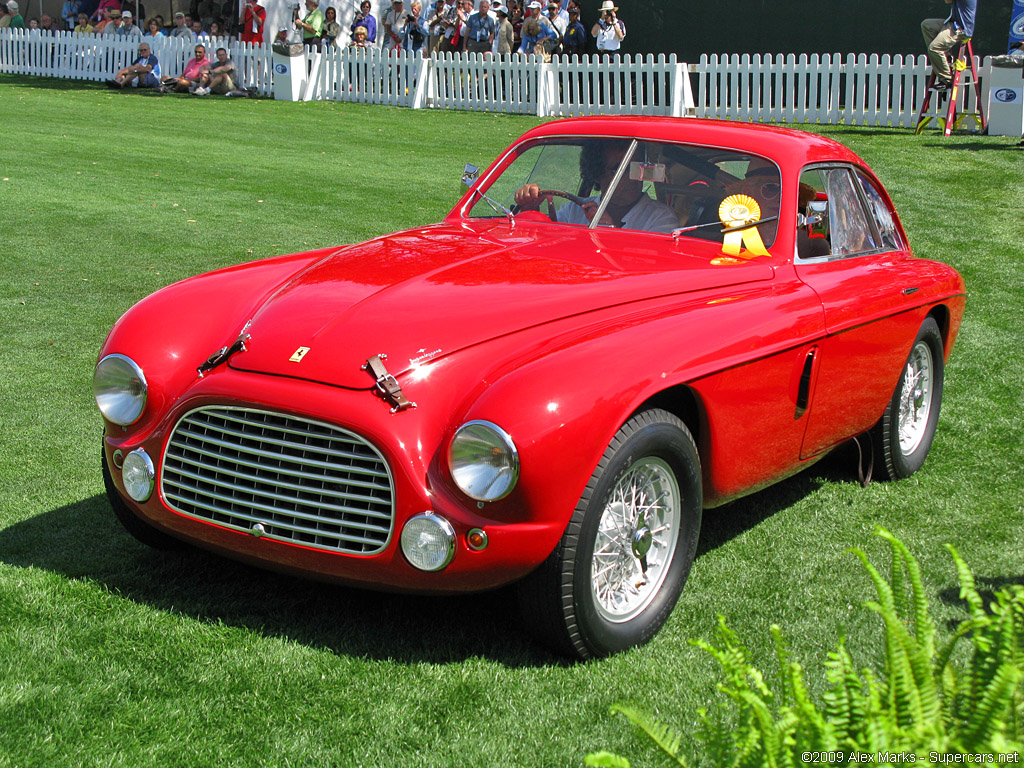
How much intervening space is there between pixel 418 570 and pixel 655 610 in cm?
88

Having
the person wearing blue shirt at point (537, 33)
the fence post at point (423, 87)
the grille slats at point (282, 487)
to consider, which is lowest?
the grille slats at point (282, 487)

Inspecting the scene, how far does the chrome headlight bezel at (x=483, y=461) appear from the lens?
3090mm

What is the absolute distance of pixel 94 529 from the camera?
4.36m

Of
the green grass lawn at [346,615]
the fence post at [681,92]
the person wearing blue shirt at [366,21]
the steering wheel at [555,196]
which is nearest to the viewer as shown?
the green grass lawn at [346,615]

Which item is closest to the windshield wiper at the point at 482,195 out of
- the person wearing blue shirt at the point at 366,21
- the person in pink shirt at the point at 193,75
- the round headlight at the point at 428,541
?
the round headlight at the point at 428,541

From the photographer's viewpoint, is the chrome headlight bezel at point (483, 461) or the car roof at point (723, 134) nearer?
the chrome headlight bezel at point (483, 461)

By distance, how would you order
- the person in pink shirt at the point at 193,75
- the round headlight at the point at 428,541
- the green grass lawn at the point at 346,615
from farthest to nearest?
the person in pink shirt at the point at 193,75 < the round headlight at the point at 428,541 < the green grass lawn at the point at 346,615

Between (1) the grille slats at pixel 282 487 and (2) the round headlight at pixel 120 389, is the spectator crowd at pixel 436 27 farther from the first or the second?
(1) the grille slats at pixel 282 487

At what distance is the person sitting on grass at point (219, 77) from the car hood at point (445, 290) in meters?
20.1

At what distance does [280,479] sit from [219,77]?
21680mm

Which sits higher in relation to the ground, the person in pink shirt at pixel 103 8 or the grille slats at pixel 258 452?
the person in pink shirt at pixel 103 8

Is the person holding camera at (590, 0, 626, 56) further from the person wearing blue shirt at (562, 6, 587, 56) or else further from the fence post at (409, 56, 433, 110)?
the fence post at (409, 56, 433, 110)

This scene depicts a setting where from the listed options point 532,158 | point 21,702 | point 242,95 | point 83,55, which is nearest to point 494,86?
point 242,95

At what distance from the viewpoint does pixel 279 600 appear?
12.5 feet
